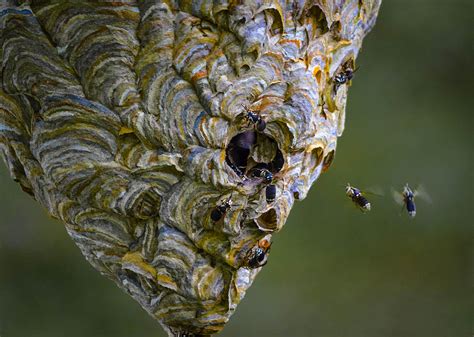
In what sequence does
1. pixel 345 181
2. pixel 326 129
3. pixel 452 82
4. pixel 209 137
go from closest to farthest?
pixel 209 137 → pixel 326 129 → pixel 345 181 → pixel 452 82

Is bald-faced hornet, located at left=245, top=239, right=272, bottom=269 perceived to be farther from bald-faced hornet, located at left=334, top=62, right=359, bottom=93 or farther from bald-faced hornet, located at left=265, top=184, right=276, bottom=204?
bald-faced hornet, located at left=334, top=62, right=359, bottom=93

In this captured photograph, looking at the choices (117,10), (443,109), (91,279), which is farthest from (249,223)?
(443,109)

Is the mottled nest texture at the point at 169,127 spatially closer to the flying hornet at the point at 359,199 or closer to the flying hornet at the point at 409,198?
the flying hornet at the point at 359,199

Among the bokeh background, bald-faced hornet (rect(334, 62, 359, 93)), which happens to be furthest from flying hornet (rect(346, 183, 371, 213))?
the bokeh background

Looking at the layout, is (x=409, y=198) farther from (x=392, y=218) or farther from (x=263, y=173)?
(x=392, y=218)

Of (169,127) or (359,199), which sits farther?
(359,199)

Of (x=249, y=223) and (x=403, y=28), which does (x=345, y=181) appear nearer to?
(x=403, y=28)

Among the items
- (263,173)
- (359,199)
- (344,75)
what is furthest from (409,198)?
(263,173)
